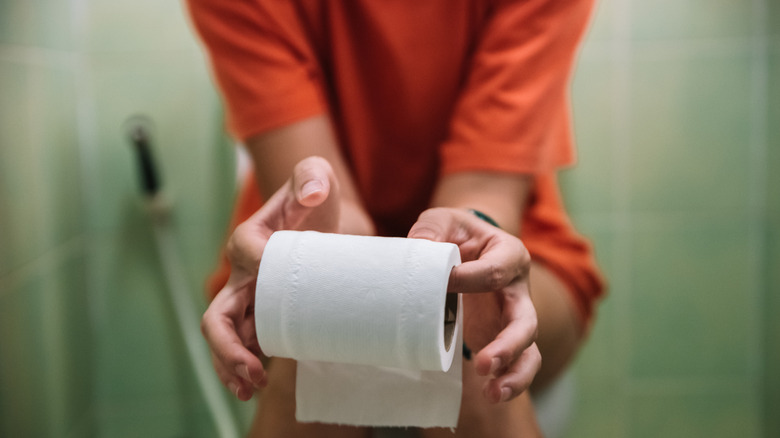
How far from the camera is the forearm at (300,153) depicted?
44cm

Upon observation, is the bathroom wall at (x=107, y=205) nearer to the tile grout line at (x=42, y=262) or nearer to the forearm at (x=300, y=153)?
A: the tile grout line at (x=42, y=262)

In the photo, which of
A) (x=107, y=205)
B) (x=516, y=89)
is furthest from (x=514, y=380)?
(x=107, y=205)

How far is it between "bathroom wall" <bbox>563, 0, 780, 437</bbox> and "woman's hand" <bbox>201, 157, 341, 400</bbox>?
513 mm

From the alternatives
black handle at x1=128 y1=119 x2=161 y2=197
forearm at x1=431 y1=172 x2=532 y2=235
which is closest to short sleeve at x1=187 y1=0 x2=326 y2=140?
forearm at x1=431 y1=172 x2=532 y2=235

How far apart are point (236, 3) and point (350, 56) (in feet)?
0.31

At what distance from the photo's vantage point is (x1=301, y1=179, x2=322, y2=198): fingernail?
0.35 m

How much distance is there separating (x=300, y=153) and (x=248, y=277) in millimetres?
143

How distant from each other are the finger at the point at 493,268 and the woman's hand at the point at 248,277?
9cm

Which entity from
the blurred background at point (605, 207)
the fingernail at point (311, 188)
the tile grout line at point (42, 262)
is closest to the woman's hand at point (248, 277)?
the fingernail at point (311, 188)

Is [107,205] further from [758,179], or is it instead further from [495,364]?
[758,179]

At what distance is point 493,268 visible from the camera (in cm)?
33

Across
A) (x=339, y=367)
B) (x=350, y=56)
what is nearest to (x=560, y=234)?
(x=350, y=56)

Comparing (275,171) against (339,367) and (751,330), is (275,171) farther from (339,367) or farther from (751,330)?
(751,330)

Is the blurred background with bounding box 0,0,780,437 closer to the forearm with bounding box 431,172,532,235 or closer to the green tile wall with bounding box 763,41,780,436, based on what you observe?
the green tile wall with bounding box 763,41,780,436
